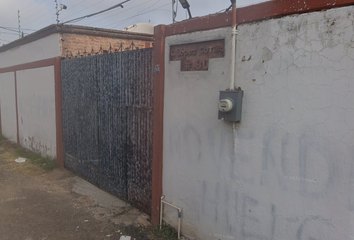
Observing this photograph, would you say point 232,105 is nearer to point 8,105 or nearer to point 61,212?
point 61,212

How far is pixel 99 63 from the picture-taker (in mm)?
5504

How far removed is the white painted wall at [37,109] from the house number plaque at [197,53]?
5.19 metres

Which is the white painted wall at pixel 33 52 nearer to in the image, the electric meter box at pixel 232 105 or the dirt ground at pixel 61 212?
the dirt ground at pixel 61 212

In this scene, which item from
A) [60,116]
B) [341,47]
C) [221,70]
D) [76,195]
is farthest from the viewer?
[60,116]

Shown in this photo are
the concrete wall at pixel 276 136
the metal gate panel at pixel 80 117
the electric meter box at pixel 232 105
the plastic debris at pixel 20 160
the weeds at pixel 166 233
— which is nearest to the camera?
the concrete wall at pixel 276 136

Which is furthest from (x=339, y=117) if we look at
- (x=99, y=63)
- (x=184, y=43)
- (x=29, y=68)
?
(x=29, y=68)

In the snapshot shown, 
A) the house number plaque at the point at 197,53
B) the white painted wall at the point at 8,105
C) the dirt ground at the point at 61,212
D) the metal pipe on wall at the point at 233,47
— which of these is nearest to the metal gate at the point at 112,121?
the dirt ground at the point at 61,212

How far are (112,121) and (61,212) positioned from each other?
1920 mm

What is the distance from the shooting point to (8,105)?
431 inches

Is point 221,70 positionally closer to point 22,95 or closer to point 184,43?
point 184,43

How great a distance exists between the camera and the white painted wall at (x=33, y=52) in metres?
7.37

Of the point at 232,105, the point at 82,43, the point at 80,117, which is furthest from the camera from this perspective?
the point at 82,43

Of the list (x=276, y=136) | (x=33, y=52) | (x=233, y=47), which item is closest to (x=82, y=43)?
(x=33, y=52)

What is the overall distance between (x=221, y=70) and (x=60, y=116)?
18.2 ft
